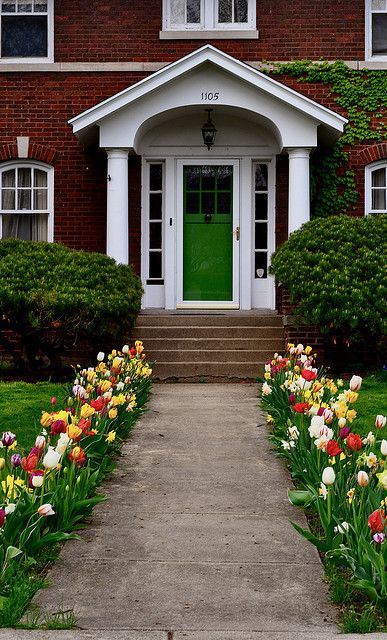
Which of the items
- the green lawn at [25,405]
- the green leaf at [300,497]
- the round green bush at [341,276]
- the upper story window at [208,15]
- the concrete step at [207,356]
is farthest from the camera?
the upper story window at [208,15]

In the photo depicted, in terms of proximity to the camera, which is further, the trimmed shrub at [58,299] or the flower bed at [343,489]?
the trimmed shrub at [58,299]

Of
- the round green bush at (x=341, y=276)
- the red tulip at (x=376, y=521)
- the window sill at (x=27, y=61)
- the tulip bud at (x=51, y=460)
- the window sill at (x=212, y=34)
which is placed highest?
the window sill at (x=212, y=34)

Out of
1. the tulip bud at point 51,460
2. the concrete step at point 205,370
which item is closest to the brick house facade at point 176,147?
the concrete step at point 205,370

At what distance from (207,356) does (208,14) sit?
616 cm

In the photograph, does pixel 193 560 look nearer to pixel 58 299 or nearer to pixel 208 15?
pixel 58 299

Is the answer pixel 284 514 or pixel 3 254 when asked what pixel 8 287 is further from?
pixel 284 514

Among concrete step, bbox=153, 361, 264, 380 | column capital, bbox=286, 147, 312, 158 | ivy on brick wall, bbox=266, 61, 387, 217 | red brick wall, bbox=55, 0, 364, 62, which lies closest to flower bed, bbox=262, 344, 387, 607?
concrete step, bbox=153, 361, 264, 380

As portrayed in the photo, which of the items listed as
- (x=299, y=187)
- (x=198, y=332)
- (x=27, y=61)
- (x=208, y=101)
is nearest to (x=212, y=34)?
(x=208, y=101)

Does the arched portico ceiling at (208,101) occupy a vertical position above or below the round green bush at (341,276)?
above

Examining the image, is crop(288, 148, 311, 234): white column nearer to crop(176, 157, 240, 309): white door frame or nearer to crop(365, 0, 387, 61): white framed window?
crop(176, 157, 240, 309): white door frame

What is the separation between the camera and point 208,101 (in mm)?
14250

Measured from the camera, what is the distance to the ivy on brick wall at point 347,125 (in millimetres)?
15219

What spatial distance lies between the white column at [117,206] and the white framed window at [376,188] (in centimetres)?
414

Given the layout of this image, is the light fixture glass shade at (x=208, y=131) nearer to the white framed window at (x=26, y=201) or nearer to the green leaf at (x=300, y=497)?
the white framed window at (x=26, y=201)
